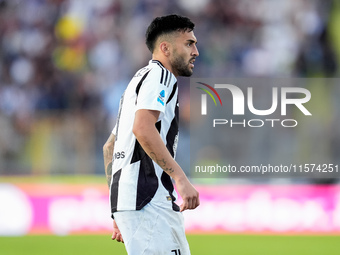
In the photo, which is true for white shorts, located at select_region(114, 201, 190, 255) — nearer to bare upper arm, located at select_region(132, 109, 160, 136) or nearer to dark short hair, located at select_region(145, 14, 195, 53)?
bare upper arm, located at select_region(132, 109, 160, 136)

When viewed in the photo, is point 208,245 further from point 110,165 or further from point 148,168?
point 148,168

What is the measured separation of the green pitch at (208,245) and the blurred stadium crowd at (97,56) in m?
1.40

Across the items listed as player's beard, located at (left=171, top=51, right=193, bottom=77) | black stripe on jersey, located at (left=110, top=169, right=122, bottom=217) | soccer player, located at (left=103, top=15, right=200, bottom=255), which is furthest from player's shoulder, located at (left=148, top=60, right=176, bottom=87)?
black stripe on jersey, located at (left=110, top=169, right=122, bottom=217)

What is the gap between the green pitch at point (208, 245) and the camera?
347 inches

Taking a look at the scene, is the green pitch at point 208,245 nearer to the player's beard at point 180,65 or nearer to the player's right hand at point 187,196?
the player's beard at point 180,65

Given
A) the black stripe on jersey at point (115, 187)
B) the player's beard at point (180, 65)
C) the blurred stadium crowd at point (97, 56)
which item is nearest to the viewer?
the black stripe on jersey at point (115, 187)

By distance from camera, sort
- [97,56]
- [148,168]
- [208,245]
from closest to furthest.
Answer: [148,168] < [208,245] < [97,56]

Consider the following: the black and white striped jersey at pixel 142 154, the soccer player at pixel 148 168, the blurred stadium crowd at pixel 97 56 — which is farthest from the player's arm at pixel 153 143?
the blurred stadium crowd at pixel 97 56

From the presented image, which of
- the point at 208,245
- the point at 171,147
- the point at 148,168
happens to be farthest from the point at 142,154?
the point at 208,245

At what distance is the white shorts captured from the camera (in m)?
3.62

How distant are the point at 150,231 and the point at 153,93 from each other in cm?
77

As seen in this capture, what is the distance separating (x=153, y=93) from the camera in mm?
3598

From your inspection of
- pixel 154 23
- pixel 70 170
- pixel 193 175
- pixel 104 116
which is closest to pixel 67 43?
pixel 104 116

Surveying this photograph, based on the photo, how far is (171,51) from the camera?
391 cm
